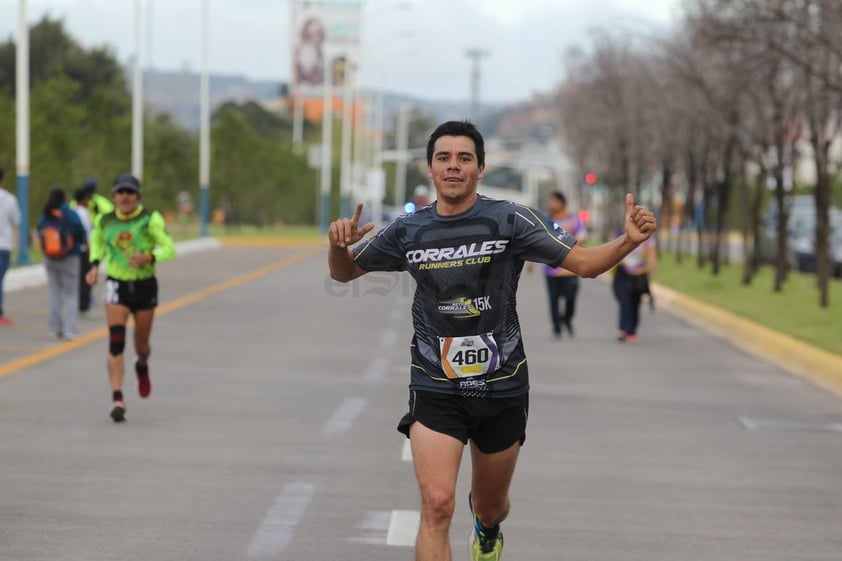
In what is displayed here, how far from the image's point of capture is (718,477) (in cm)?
1055

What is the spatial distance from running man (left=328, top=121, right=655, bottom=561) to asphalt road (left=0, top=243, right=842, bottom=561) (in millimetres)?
940

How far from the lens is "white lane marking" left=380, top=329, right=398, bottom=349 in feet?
65.6

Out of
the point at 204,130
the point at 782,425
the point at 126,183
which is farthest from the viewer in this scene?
the point at 204,130

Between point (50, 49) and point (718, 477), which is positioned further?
point (50, 49)

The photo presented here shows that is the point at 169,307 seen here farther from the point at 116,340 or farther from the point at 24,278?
the point at 116,340

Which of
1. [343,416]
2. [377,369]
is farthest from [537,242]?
[377,369]

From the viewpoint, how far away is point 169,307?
25.3 metres

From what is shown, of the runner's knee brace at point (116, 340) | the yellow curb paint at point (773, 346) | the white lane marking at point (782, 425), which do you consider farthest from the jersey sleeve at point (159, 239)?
the yellow curb paint at point (773, 346)

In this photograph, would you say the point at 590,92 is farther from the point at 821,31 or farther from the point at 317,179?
the point at 821,31

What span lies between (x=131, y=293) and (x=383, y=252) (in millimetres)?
6155

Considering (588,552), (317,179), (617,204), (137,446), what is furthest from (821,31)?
(317,179)

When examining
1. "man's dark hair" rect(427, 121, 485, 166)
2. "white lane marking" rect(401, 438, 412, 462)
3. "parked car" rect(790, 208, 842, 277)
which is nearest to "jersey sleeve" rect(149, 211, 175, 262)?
"white lane marking" rect(401, 438, 412, 462)

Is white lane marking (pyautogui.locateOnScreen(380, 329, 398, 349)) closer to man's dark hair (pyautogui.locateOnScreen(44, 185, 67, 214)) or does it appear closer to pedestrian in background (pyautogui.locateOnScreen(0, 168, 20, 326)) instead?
man's dark hair (pyautogui.locateOnScreen(44, 185, 67, 214))

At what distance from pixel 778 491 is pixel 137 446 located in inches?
160
